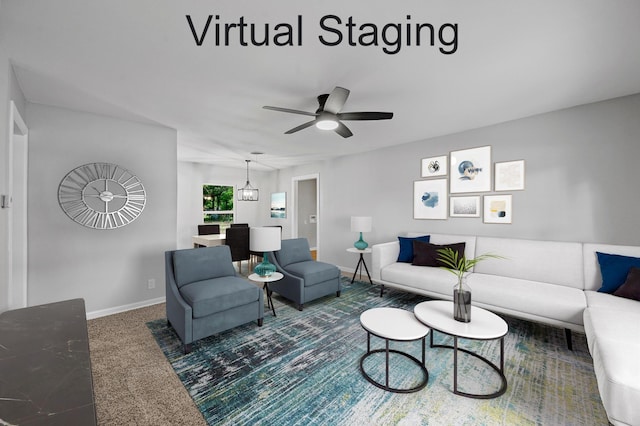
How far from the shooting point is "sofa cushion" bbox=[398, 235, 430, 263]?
151 inches

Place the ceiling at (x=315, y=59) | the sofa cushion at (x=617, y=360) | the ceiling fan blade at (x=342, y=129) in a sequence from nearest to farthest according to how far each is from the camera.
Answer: the sofa cushion at (x=617, y=360) < the ceiling at (x=315, y=59) < the ceiling fan blade at (x=342, y=129)

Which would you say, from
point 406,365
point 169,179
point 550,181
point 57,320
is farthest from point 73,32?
point 550,181

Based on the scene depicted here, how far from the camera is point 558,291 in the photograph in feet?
8.44

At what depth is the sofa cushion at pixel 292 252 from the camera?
365cm

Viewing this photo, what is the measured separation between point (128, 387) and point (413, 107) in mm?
3603

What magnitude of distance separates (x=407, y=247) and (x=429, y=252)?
0.37 m

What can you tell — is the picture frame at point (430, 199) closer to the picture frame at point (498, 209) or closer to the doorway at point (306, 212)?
the picture frame at point (498, 209)

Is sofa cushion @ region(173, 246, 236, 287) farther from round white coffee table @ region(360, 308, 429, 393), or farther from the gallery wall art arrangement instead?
the gallery wall art arrangement

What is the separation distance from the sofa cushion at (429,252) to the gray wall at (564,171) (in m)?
0.50

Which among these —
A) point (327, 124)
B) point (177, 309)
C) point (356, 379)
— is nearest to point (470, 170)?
point (327, 124)

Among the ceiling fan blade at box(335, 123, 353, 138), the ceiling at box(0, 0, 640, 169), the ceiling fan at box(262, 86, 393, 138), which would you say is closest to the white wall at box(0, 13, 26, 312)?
the ceiling at box(0, 0, 640, 169)

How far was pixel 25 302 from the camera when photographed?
273 centimetres

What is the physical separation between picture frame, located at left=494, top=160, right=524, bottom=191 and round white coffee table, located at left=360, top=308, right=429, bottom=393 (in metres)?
2.36

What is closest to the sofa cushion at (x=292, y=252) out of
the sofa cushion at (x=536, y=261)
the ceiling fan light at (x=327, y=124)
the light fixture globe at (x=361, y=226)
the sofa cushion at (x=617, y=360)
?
the light fixture globe at (x=361, y=226)
